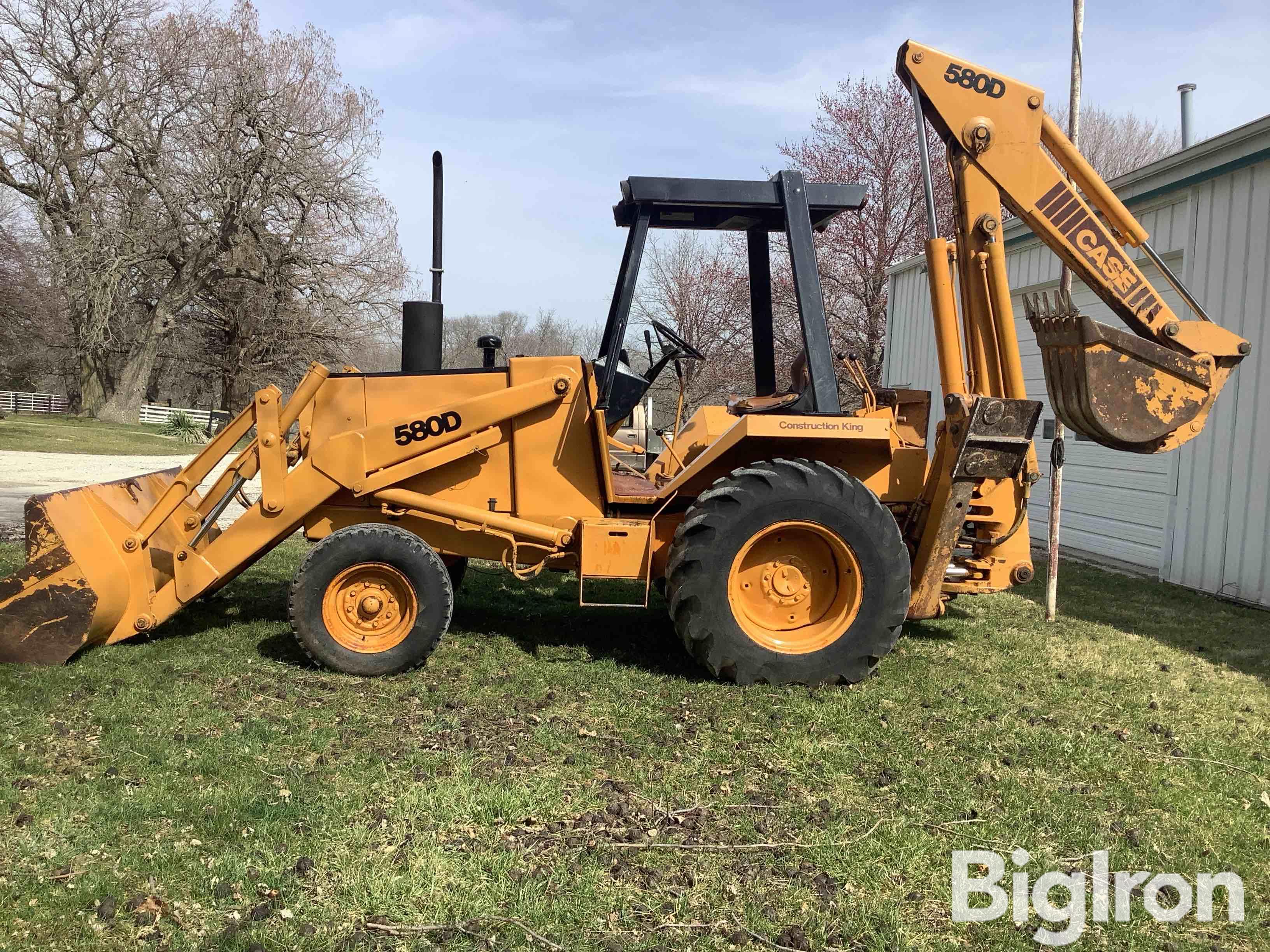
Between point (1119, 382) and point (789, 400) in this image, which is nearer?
point (1119, 382)

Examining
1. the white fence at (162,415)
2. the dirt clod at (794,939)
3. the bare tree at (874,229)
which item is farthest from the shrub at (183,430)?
the dirt clod at (794,939)

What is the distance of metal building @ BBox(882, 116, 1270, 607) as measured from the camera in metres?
8.13

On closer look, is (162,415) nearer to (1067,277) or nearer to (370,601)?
(370,601)

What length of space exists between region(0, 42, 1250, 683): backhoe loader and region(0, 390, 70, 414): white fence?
44989 mm

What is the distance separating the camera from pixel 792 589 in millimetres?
5188

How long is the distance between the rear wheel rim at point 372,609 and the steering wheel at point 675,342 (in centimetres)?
209

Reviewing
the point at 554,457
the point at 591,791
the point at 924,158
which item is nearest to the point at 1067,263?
the point at 924,158

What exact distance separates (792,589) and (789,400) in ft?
3.66

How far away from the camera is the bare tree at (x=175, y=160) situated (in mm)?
25797

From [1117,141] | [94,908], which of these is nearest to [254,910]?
[94,908]

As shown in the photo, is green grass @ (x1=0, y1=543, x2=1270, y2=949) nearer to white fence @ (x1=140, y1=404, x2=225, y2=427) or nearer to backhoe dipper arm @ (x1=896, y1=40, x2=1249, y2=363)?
backhoe dipper arm @ (x1=896, y1=40, x2=1249, y2=363)

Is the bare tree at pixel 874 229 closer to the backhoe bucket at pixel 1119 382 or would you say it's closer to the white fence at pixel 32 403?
the backhoe bucket at pixel 1119 382

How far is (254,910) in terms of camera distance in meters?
2.80

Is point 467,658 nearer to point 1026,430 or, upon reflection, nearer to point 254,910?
point 254,910
